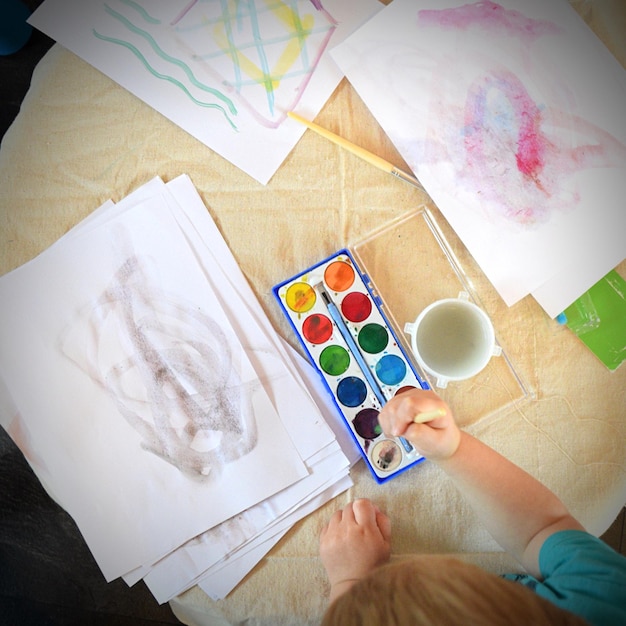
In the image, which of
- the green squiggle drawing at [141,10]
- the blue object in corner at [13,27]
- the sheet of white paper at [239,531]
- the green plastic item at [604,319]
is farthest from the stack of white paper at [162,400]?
the blue object in corner at [13,27]

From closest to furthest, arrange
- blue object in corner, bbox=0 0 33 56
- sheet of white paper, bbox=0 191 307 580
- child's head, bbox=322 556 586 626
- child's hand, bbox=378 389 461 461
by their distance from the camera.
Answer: child's head, bbox=322 556 586 626 < child's hand, bbox=378 389 461 461 < sheet of white paper, bbox=0 191 307 580 < blue object in corner, bbox=0 0 33 56

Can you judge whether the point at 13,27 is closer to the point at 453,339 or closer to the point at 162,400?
the point at 162,400

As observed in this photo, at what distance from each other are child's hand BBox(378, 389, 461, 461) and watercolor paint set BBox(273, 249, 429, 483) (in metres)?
0.07

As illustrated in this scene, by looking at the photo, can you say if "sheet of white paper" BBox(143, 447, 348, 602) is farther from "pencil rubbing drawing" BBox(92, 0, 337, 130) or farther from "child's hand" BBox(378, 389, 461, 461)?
"pencil rubbing drawing" BBox(92, 0, 337, 130)

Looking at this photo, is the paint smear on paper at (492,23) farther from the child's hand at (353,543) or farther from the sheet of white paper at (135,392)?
the child's hand at (353,543)

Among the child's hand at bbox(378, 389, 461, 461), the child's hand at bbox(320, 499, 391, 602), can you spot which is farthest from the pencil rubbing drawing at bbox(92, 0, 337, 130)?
the child's hand at bbox(320, 499, 391, 602)

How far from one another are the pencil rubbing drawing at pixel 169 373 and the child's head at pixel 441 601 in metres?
0.23

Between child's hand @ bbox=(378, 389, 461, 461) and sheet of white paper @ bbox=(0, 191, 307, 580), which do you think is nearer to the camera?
A: child's hand @ bbox=(378, 389, 461, 461)

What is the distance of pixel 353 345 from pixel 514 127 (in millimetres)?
332

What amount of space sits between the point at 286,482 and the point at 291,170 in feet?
1.28

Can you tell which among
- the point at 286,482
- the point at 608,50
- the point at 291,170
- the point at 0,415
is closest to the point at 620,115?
the point at 608,50

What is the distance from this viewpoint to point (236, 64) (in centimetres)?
72

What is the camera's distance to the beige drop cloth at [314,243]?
687 mm

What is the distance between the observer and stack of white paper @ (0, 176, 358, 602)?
0.69 m
